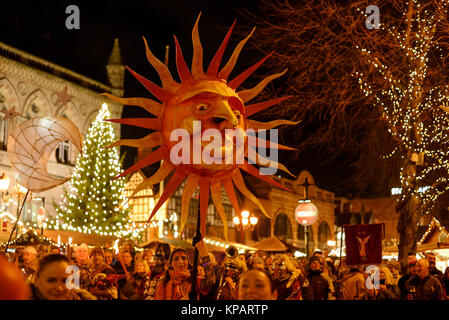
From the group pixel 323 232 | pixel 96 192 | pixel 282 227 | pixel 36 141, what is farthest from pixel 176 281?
pixel 323 232

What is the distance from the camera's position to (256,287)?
5.17m

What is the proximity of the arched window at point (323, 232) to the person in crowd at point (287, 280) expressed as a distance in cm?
5458

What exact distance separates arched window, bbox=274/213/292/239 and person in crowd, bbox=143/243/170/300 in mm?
44269

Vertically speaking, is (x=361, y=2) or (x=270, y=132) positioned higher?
(x=361, y=2)

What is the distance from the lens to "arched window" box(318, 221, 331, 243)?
64.0 m

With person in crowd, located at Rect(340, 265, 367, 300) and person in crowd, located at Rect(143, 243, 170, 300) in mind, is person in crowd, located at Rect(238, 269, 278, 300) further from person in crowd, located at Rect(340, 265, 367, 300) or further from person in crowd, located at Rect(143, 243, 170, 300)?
person in crowd, located at Rect(340, 265, 367, 300)

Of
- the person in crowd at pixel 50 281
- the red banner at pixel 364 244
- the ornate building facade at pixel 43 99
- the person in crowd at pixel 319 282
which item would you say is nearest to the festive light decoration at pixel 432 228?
the red banner at pixel 364 244

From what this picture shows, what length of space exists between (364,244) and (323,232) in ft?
178

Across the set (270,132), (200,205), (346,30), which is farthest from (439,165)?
(200,205)

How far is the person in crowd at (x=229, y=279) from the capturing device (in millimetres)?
8977

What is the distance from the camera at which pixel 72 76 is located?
41.9 meters

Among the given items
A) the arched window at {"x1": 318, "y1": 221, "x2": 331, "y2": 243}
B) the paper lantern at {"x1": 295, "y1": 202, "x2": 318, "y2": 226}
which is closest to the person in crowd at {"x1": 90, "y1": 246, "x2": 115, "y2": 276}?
the paper lantern at {"x1": 295, "y1": 202, "x2": 318, "y2": 226}
